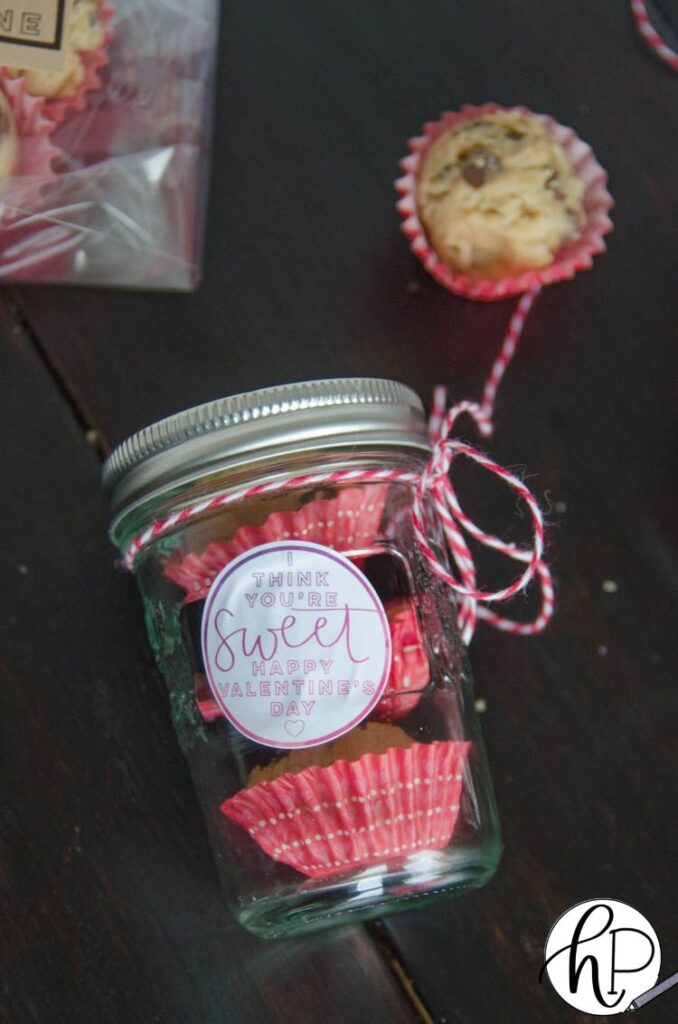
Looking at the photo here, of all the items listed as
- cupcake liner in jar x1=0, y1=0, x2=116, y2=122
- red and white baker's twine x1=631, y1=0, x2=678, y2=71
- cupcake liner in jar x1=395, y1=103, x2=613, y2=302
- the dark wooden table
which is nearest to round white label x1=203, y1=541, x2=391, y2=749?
the dark wooden table

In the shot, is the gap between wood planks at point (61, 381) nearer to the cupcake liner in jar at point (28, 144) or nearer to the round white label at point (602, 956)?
the cupcake liner in jar at point (28, 144)

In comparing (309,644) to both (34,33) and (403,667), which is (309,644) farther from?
(34,33)

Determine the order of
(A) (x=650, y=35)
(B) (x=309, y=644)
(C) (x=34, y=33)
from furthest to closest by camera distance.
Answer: (A) (x=650, y=35) → (C) (x=34, y=33) → (B) (x=309, y=644)

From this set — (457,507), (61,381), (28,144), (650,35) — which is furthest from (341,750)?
(650,35)

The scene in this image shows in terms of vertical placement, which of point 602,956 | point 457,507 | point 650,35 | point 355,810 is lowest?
point 602,956

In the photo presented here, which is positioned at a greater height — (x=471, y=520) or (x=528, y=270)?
(x=528, y=270)

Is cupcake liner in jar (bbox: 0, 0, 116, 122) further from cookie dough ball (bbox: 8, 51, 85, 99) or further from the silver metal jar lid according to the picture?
the silver metal jar lid

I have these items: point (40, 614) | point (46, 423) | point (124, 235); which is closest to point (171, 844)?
point (40, 614)
